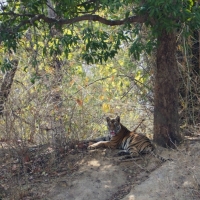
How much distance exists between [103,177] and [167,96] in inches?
73.3

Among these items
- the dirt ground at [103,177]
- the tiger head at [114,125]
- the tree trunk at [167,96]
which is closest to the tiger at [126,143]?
the tiger head at [114,125]

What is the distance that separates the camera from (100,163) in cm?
721

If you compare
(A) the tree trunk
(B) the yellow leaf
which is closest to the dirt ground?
(A) the tree trunk

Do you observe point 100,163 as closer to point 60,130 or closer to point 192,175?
point 60,130

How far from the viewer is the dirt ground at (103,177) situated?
615 cm

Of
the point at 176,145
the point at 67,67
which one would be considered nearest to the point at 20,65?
the point at 67,67

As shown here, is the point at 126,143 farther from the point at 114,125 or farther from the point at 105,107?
the point at 105,107

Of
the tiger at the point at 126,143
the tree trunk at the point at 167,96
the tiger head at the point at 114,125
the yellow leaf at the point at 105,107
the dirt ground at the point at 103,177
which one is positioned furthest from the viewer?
the yellow leaf at the point at 105,107

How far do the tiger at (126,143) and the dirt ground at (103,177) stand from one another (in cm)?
13

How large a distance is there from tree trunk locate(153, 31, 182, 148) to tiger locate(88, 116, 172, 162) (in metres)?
0.31

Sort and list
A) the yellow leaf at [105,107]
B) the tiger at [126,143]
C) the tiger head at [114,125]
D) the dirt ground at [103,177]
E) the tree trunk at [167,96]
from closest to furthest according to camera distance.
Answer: the dirt ground at [103,177] < the tree trunk at [167,96] < the tiger at [126,143] < the tiger head at [114,125] < the yellow leaf at [105,107]

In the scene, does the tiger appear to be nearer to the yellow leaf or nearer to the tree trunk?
the tree trunk

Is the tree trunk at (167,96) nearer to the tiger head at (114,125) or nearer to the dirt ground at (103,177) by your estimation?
the dirt ground at (103,177)

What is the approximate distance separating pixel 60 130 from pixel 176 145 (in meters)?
2.21
